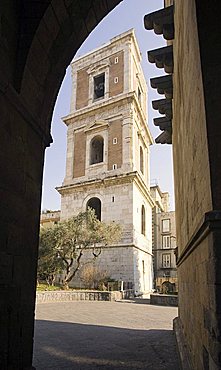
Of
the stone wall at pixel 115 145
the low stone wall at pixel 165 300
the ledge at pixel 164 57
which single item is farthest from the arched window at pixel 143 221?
the ledge at pixel 164 57

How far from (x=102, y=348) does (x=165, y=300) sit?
30.2ft

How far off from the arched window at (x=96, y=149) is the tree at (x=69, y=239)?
6.96 m

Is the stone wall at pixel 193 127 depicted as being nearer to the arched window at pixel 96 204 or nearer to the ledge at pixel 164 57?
the ledge at pixel 164 57

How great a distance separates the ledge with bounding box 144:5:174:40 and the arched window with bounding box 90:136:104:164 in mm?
18819

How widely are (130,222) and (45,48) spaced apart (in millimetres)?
17246

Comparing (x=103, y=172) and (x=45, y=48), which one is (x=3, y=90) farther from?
(x=103, y=172)

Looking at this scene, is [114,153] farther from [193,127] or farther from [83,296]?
[193,127]

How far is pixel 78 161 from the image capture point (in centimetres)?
2414

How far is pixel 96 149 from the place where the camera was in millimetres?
25672

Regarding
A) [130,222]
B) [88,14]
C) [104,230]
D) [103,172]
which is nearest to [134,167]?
[103,172]

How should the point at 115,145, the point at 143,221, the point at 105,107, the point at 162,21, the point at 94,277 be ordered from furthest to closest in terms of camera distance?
the point at 143,221
the point at 105,107
the point at 115,145
the point at 94,277
the point at 162,21

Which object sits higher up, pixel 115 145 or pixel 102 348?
pixel 115 145

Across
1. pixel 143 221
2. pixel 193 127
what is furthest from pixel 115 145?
pixel 193 127

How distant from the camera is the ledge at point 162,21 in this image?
518 cm
